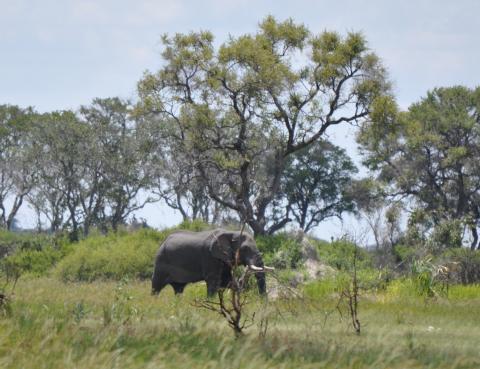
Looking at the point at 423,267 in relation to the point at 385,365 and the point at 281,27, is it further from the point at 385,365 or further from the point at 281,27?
the point at 281,27

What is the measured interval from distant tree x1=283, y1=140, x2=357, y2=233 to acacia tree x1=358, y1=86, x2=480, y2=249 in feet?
36.4

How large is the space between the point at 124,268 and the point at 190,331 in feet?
67.6

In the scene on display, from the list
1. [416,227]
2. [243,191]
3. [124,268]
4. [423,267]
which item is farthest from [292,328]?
[416,227]

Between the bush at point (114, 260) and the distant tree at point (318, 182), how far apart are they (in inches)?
1149

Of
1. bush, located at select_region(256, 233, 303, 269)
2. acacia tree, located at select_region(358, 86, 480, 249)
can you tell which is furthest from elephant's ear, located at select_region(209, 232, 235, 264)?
acacia tree, located at select_region(358, 86, 480, 249)

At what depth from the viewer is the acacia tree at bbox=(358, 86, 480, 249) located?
46812mm

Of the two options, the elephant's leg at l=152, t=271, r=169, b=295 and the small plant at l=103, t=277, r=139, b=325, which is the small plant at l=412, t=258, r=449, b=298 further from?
the small plant at l=103, t=277, r=139, b=325

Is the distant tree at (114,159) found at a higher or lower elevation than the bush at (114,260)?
higher

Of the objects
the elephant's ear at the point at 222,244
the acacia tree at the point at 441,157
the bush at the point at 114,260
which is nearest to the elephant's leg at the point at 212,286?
the elephant's ear at the point at 222,244

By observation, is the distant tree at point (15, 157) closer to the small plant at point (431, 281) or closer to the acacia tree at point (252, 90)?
the acacia tree at point (252, 90)

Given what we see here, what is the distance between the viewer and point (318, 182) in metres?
61.2

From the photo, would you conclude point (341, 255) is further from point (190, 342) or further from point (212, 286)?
point (190, 342)

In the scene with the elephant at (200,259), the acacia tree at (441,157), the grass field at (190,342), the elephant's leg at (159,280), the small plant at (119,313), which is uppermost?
the acacia tree at (441,157)

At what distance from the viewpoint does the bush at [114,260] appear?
98.3 feet
